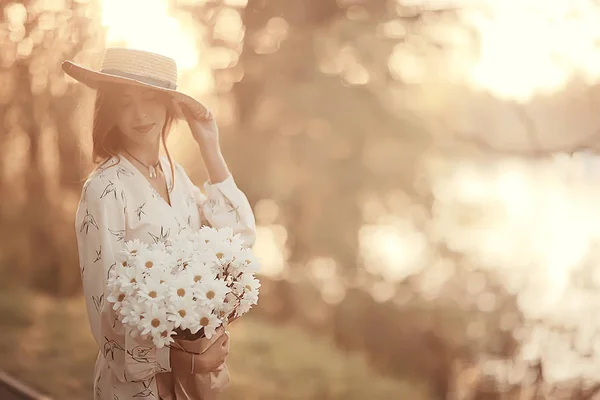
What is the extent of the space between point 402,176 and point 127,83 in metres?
1.15

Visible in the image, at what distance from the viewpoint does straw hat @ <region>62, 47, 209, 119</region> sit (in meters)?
1.78

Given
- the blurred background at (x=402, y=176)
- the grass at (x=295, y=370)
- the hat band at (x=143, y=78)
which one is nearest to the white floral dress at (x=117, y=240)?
the hat band at (x=143, y=78)

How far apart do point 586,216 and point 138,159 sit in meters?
1.57

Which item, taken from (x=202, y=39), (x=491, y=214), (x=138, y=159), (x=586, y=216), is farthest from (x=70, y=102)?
(x=586, y=216)

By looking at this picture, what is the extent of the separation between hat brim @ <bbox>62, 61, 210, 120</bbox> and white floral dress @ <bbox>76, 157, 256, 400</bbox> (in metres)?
0.21

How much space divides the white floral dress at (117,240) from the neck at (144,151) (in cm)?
4

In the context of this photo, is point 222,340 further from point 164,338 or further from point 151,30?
point 151,30

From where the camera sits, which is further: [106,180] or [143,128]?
[143,128]

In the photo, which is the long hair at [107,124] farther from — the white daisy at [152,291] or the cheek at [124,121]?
the white daisy at [152,291]

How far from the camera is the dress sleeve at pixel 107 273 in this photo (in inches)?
65.4

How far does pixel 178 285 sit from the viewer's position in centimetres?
156

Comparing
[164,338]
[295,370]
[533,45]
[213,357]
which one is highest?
[533,45]

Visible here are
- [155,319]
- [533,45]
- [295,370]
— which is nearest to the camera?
[155,319]

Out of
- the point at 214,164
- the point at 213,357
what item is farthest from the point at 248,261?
the point at 214,164
